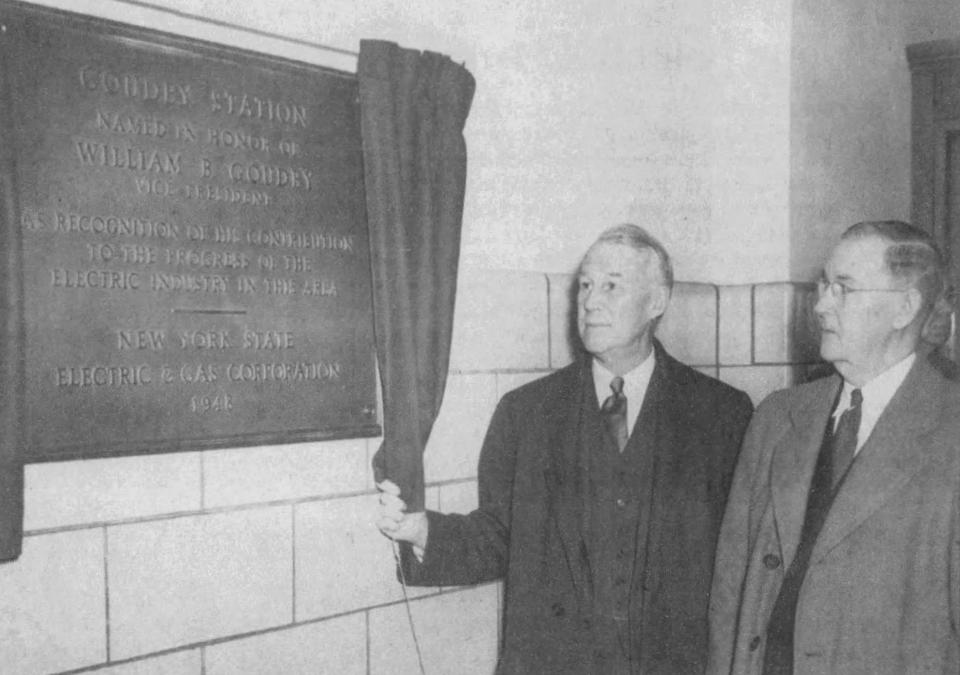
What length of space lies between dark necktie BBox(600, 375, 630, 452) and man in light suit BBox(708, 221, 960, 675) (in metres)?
0.29

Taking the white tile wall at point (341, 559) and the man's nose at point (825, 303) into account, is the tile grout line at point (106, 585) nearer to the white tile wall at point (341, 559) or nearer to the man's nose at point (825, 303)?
the white tile wall at point (341, 559)

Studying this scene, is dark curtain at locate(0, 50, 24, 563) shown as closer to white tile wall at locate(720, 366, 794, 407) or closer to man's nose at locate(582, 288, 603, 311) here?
man's nose at locate(582, 288, 603, 311)

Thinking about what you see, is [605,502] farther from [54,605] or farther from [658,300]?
[54,605]

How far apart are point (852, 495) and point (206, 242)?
56.4 inches

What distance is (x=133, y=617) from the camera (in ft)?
6.30

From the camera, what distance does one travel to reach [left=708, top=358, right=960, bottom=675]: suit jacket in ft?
6.31

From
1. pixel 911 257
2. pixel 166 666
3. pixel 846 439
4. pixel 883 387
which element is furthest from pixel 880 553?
pixel 166 666

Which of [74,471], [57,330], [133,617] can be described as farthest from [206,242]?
[133,617]

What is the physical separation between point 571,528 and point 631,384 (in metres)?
0.40

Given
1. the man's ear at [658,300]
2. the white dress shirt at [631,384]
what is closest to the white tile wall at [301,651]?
the white dress shirt at [631,384]

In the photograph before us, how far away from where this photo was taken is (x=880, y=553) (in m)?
1.97

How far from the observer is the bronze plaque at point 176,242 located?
69.7 inches

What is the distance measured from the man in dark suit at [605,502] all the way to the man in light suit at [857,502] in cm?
14

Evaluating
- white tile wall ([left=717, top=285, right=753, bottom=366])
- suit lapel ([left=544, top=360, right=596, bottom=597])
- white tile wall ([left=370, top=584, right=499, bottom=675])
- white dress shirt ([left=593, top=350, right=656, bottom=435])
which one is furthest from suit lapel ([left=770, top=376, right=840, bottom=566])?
white tile wall ([left=717, top=285, right=753, bottom=366])
